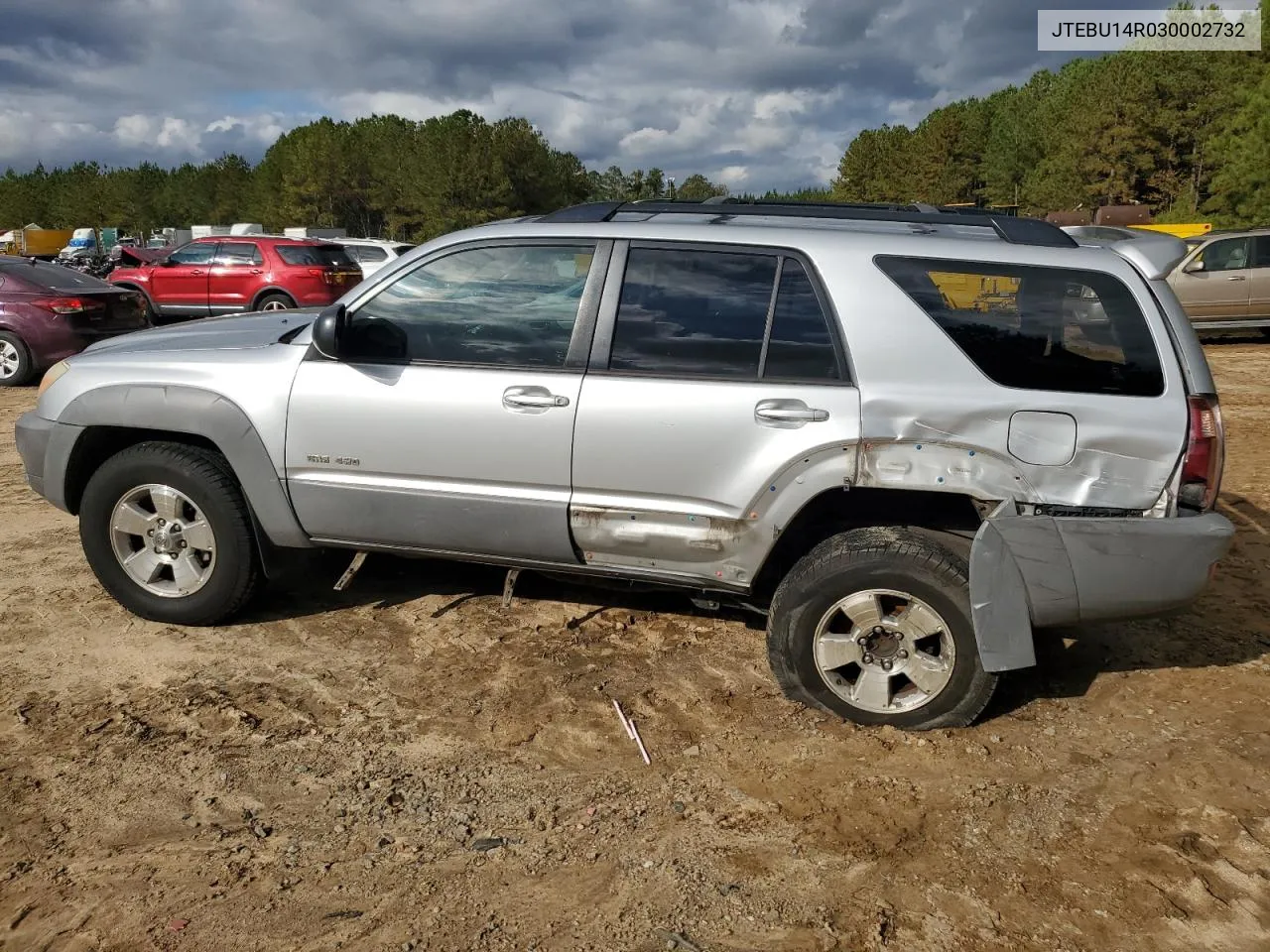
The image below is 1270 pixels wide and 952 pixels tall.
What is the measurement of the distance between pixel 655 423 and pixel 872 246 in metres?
1.01

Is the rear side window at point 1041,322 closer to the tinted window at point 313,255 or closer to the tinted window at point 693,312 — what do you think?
the tinted window at point 693,312

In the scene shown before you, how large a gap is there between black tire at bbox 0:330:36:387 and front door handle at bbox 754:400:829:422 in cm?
1036

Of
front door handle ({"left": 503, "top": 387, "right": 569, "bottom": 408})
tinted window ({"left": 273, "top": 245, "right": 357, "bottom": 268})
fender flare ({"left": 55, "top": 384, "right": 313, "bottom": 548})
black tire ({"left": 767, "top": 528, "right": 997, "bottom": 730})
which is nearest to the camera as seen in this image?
black tire ({"left": 767, "top": 528, "right": 997, "bottom": 730})

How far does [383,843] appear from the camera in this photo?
3.02 meters

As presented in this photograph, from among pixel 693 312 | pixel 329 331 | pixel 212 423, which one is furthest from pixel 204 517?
pixel 693 312

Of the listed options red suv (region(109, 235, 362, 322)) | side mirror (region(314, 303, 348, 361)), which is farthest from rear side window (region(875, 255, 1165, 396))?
red suv (region(109, 235, 362, 322))

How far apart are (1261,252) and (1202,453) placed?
13.5m

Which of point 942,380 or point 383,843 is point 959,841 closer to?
point 942,380

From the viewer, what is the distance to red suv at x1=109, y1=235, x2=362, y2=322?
16.1 metres

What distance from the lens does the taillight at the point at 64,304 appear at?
36.2 feet

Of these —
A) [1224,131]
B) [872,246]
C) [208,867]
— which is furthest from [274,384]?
[1224,131]

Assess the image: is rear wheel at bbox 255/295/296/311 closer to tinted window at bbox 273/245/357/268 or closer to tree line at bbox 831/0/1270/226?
tinted window at bbox 273/245/357/268

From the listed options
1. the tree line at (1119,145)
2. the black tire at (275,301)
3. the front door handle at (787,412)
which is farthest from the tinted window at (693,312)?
the tree line at (1119,145)

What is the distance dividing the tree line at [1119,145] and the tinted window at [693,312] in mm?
37003
